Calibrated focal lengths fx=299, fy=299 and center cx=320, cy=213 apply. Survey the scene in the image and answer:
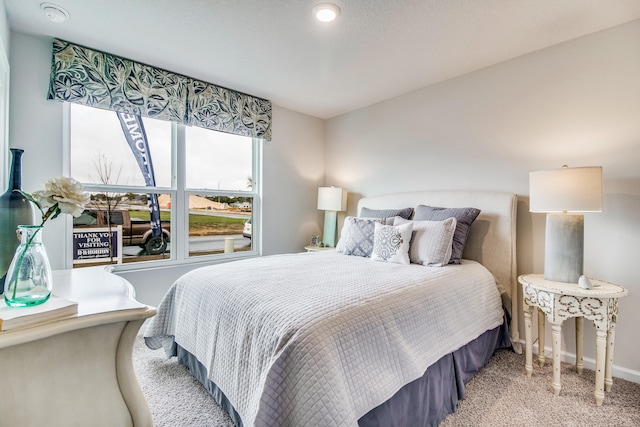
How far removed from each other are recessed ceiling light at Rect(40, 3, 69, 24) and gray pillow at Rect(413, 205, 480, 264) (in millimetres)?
3065

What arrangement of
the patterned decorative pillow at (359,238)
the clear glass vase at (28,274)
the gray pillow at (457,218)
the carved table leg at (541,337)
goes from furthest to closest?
the patterned decorative pillow at (359,238) → the gray pillow at (457,218) → the carved table leg at (541,337) → the clear glass vase at (28,274)

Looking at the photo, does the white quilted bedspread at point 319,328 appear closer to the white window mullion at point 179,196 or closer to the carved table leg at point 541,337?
the carved table leg at point 541,337

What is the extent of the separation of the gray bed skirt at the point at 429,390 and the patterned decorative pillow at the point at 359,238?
3.51ft

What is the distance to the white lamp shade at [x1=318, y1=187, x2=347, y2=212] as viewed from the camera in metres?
3.79

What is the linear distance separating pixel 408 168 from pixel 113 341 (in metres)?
3.04

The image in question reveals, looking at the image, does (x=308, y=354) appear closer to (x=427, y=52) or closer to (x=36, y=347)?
(x=36, y=347)

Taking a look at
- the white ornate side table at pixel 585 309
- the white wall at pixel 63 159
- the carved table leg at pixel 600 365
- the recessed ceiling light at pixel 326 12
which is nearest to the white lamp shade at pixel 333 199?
the white wall at pixel 63 159

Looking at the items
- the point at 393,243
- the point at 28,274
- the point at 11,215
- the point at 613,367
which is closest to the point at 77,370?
the point at 28,274

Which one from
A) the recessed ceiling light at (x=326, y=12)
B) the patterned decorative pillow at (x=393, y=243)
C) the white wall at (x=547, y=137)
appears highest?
the recessed ceiling light at (x=326, y=12)

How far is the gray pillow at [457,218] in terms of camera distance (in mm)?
2391

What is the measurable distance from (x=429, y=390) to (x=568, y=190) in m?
1.50

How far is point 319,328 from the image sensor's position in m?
1.19

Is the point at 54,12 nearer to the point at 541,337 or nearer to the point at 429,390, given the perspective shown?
the point at 429,390

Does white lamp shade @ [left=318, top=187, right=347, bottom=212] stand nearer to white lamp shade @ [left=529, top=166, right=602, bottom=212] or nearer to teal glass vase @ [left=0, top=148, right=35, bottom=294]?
white lamp shade @ [left=529, top=166, right=602, bottom=212]
